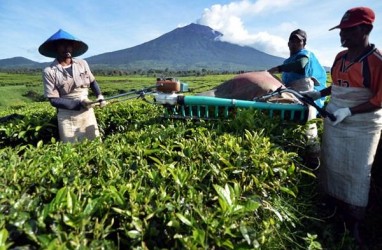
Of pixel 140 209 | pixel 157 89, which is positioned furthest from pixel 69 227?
pixel 157 89

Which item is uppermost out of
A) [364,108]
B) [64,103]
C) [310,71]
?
[310,71]

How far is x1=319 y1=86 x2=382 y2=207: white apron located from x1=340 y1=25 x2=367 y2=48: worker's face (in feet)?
1.39

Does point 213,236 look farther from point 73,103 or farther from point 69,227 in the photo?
point 73,103

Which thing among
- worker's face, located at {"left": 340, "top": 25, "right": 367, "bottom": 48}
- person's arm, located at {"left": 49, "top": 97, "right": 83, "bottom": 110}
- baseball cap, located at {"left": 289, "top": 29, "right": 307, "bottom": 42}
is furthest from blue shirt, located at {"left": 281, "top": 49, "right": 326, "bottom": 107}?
person's arm, located at {"left": 49, "top": 97, "right": 83, "bottom": 110}

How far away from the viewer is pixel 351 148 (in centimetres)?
324

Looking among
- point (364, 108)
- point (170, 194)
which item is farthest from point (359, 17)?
point (170, 194)

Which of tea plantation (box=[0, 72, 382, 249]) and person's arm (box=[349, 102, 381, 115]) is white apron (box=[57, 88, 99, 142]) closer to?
tea plantation (box=[0, 72, 382, 249])

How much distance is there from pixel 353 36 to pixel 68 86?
368cm

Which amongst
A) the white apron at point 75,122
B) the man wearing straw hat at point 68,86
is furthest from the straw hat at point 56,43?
the white apron at point 75,122

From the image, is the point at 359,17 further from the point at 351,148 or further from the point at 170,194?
the point at 170,194

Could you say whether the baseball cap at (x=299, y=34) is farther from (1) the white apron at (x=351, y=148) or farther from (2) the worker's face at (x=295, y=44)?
(1) the white apron at (x=351, y=148)

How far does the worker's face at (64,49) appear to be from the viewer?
15.5 ft

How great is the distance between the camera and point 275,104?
374 centimetres

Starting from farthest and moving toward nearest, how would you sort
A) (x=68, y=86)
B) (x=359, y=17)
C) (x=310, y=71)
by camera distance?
(x=68, y=86), (x=310, y=71), (x=359, y=17)
